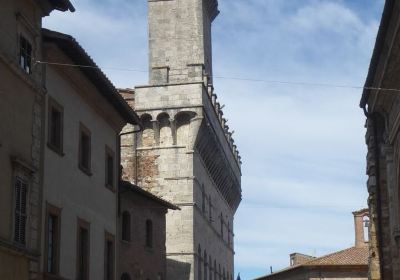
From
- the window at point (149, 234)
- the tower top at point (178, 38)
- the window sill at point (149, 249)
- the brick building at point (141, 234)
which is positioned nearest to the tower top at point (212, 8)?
the tower top at point (178, 38)

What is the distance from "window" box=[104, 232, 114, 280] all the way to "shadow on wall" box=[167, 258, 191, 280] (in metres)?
17.3

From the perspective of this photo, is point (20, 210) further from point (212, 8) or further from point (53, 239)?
point (212, 8)

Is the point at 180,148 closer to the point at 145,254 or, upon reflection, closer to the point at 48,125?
the point at 145,254

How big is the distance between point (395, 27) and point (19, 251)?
8.49 metres

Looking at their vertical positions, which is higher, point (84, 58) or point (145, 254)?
point (84, 58)

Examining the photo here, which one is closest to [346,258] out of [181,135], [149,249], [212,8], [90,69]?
[212,8]

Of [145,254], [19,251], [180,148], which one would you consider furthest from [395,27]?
[180,148]

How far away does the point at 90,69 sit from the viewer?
2209 centimetres

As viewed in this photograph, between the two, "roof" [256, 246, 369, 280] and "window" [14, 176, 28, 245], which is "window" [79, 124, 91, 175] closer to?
"window" [14, 176, 28, 245]

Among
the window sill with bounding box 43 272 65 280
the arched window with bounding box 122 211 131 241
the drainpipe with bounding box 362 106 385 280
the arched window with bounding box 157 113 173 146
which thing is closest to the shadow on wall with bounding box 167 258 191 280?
the arched window with bounding box 157 113 173 146

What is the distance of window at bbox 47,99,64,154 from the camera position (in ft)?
66.6

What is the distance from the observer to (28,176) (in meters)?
18.2

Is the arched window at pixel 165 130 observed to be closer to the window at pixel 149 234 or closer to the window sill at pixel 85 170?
the window at pixel 149 234

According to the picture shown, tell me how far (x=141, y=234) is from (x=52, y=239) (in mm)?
11446
